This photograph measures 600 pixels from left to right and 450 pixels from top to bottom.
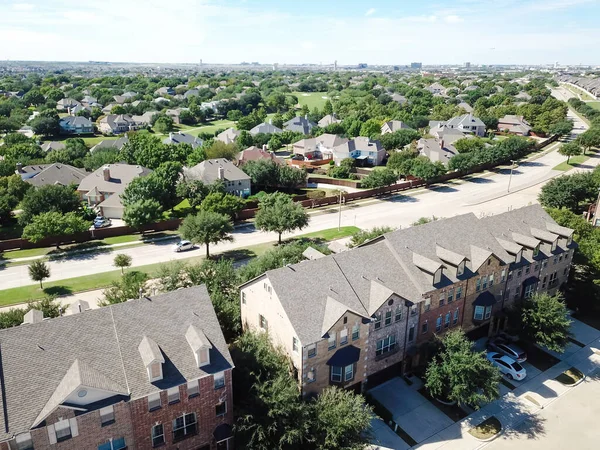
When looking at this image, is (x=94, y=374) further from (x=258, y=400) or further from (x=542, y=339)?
(x=542, y=339)

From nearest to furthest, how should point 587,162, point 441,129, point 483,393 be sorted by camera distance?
point 483,393
point 587,162
point 441,129

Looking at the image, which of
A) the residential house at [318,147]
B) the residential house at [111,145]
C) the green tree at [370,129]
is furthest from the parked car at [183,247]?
the green tree at [370,129]

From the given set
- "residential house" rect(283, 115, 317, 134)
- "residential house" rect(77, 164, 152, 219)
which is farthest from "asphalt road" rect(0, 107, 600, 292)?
"residential house" rect(283, 115, 317, 134)

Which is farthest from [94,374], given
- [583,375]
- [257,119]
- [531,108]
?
[531,108]

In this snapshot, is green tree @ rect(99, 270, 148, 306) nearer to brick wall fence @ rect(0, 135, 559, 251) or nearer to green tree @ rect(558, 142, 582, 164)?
brick wall fence @ rect(0, 135, 559, 251)

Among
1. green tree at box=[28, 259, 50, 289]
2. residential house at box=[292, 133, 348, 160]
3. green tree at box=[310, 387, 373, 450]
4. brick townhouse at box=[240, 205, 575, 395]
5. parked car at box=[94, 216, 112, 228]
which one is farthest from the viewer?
residential house at box=[292, 133, 348, 160]

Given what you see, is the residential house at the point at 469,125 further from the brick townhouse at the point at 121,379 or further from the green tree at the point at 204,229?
the brick townhouse at the point at 121,379

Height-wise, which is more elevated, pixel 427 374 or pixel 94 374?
pixel 94 374
